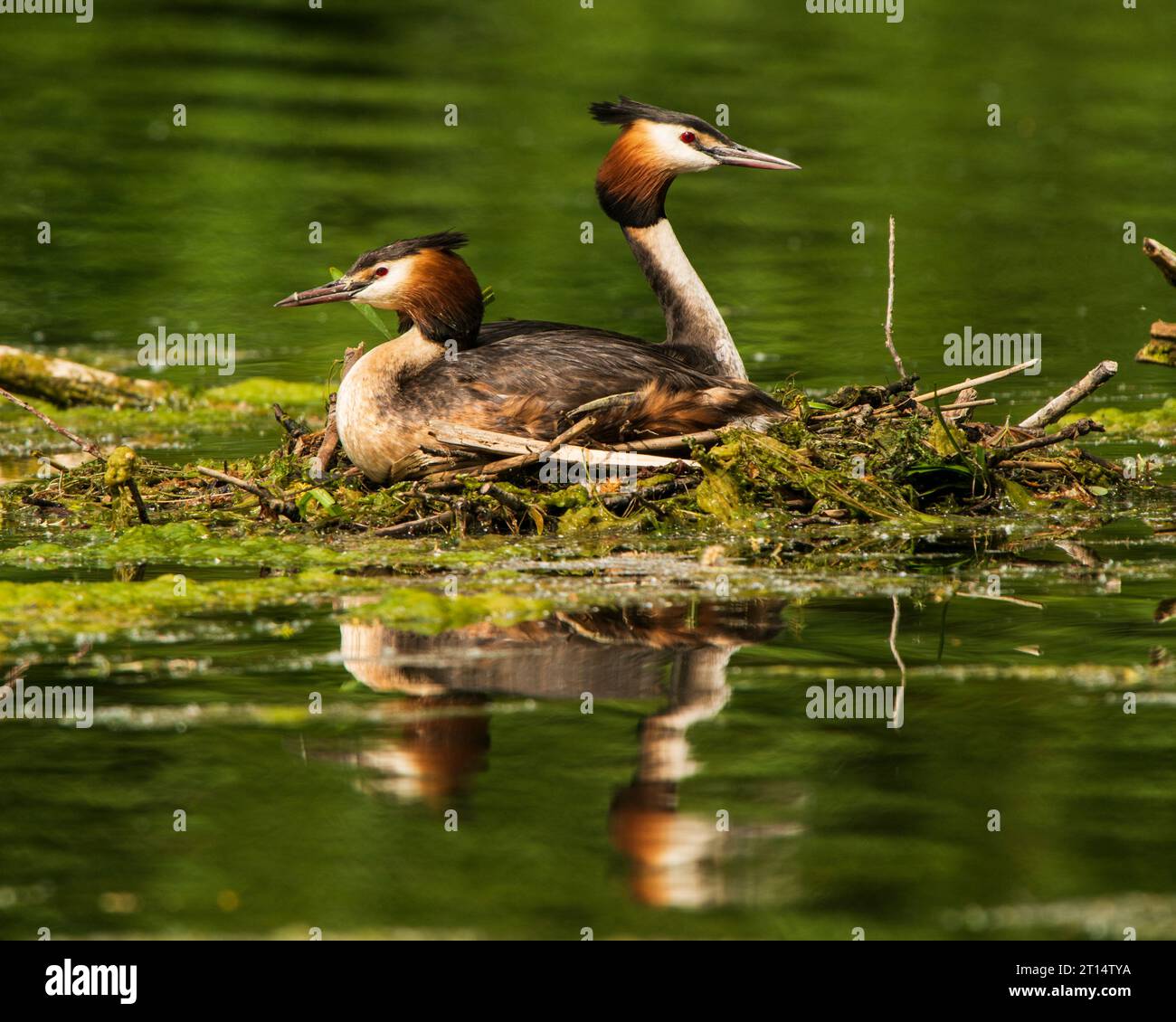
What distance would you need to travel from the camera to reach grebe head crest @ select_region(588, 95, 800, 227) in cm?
1084

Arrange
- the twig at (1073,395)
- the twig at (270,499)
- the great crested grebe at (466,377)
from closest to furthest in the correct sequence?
the twig at (270,499)
the great crested grebe at (466,377)
the twig at (1073,395)

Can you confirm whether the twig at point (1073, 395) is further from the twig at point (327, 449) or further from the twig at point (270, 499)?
the twig at point (270, 499)

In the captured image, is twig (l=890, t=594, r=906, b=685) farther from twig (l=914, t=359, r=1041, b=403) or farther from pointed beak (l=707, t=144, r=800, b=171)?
pointed beak (l=707, t=144, r=800, b=171)

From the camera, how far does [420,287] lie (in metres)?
9.97

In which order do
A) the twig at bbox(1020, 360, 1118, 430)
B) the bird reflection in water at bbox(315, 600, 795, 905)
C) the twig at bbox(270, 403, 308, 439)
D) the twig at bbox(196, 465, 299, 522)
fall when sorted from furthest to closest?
the twig at bbox(270, 403, 308, 439) → the twig at bbox(1020, 360, 1118, 430) → the twig at bbox(196, 465, 299, 522) → the bird reflection in water at bbox(315, 600, 795, 905)

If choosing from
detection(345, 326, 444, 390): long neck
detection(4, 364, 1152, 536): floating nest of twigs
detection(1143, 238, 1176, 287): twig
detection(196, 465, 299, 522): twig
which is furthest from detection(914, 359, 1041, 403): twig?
detection(196, 465, 299, 522): twig

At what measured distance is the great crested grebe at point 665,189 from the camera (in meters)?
10.8

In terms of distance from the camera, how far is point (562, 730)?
6574mm

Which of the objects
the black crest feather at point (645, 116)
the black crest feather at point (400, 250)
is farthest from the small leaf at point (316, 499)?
the black crest feather at point (645, 116)

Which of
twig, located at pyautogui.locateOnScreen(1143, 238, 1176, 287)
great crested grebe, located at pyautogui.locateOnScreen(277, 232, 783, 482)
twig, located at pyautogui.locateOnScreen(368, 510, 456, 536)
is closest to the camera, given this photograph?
twig, located at pyautogui.locateOnScreen(1143, 238, 1176, 287)

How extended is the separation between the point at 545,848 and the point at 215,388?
33.8 feet

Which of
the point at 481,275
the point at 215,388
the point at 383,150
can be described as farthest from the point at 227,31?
the point at 215,388

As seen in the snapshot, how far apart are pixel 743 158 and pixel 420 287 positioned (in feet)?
7.00

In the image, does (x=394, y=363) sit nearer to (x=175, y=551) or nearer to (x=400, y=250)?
(x=400, y=250)
